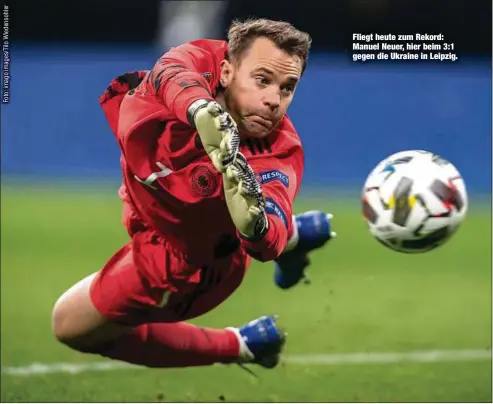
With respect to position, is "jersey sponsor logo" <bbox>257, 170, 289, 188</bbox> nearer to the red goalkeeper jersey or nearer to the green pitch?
the red goalkeeper jersey

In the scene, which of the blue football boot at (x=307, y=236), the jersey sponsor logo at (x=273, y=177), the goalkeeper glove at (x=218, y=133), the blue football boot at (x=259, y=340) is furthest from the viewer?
the blue football boot at (x=259, y=340)

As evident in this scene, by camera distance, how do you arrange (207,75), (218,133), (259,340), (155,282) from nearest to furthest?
(218,133)
(207,75)
(155,282)
(259,340)

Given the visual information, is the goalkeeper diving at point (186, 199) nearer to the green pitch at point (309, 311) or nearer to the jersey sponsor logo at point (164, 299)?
the jersey sponsor logo at point (164, 299)

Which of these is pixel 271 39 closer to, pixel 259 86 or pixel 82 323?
pixel 259 86

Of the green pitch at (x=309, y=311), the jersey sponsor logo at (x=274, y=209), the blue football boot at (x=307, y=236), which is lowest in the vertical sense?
the green pitch at (x=309, y=311)

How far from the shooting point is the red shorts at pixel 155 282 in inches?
95.8

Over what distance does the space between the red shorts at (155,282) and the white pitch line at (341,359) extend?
582 millimetres

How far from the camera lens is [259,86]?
7.46ft

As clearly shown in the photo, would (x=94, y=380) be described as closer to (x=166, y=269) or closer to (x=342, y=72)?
(x=166, y=269)

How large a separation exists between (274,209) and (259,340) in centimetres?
88

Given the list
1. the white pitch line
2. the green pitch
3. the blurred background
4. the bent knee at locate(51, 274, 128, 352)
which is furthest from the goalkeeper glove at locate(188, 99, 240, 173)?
the white pitch line

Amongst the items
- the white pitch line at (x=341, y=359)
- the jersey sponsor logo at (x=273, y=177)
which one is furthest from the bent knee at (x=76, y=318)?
the jersey sponsor logo at (x=273, y=177)

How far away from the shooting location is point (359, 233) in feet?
14.3

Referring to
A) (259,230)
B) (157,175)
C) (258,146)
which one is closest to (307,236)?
(258,146)
